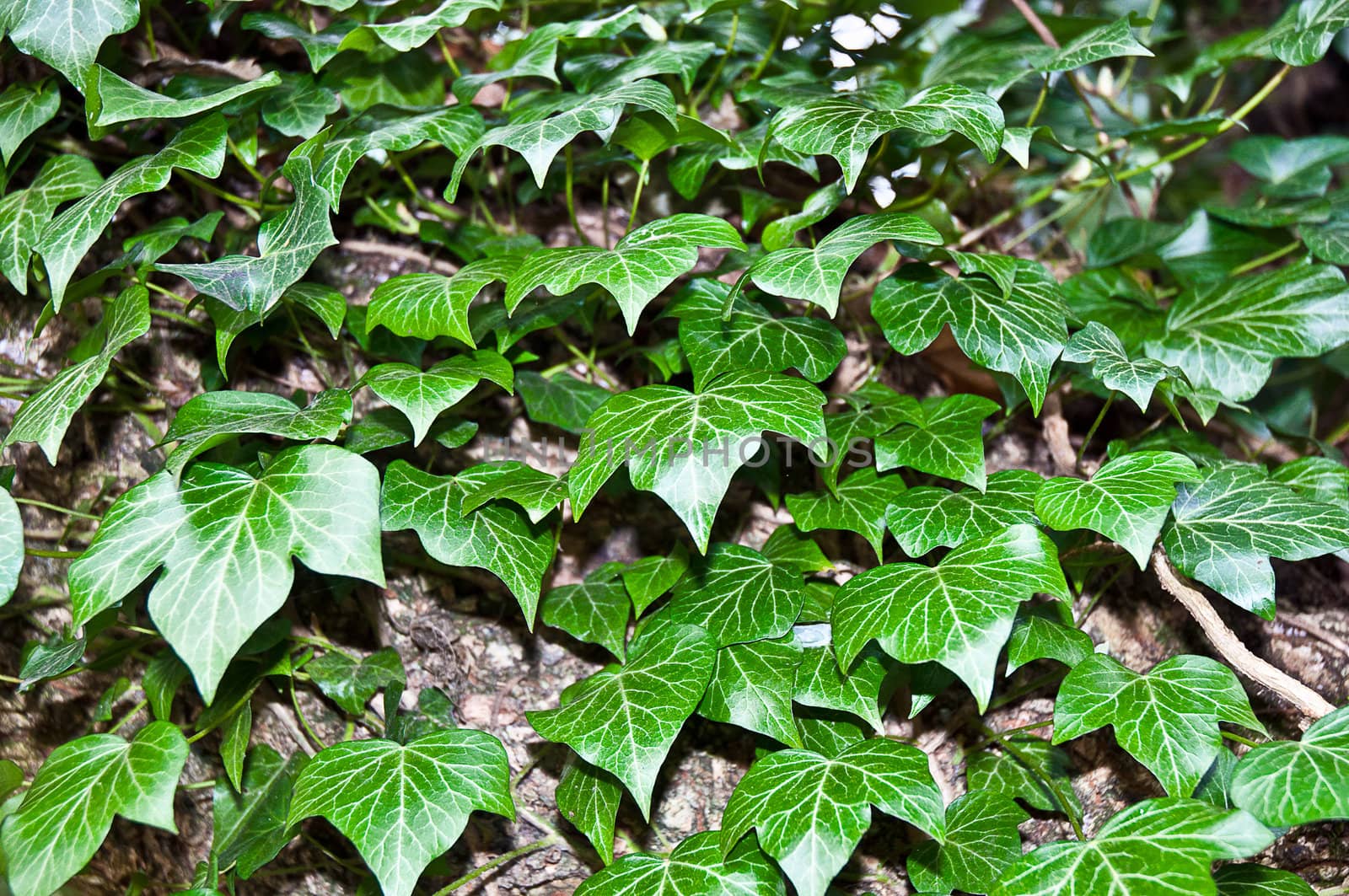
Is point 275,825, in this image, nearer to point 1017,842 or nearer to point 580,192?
point 1017,842

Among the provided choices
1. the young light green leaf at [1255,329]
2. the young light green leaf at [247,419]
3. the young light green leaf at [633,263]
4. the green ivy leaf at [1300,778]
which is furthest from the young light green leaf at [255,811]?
the young light green leaf at [1255,329]

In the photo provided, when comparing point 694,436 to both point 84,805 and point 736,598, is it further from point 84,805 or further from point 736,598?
point 84,805

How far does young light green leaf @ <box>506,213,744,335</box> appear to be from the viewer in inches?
37.1

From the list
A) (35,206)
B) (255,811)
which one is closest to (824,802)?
(255,811)

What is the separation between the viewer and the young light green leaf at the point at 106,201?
41.5 inches

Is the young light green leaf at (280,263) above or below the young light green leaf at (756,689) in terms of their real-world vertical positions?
above

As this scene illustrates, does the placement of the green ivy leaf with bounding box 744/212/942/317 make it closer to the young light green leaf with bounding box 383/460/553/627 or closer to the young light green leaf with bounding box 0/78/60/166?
the young light green leaf with bounding box 383/460/553/627

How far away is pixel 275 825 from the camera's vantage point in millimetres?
1092

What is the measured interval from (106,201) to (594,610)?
76cm

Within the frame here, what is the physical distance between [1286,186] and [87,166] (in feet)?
5.99

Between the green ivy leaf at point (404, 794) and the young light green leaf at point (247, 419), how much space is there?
0.35 meters

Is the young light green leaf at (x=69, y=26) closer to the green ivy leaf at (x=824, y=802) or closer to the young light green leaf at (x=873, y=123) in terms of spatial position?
the young light green leaf at (x=873, y=123)

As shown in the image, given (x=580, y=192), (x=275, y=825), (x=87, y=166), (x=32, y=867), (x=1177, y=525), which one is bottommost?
(x=275, y=825)

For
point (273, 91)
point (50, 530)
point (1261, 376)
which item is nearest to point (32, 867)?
point (50, 530)
